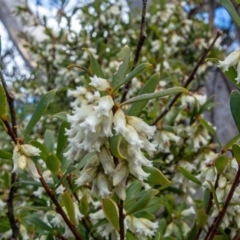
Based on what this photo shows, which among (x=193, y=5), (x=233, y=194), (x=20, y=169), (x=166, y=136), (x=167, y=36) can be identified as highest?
(x=193, y=5)

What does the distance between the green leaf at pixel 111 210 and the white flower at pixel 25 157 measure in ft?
0.37

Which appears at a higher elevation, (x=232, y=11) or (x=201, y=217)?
(x=232, y=11)

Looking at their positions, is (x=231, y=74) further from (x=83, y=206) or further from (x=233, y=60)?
(x=83, y=206)

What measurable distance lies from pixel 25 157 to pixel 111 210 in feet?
0.47

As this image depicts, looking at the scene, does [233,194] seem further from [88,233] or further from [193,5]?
[193,5]

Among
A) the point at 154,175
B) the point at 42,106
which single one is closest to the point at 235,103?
the point at 154,175

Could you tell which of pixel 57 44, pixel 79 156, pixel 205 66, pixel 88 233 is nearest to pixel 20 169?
pixel 79 156

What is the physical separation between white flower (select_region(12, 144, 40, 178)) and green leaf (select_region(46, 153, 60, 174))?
4.1 inches

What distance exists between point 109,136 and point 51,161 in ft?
0.75

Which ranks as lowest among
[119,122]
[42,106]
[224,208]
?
[224,208]

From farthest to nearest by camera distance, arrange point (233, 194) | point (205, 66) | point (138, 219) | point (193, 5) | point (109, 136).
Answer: point (193, 5) < point (205, 66) < point (138, 219) < point (233, 194) < point (109, 136)

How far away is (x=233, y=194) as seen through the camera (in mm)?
709

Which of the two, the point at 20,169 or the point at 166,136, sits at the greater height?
the point at 166,136

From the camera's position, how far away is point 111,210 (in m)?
0.62
